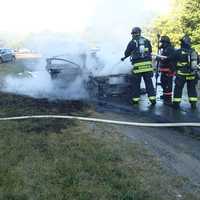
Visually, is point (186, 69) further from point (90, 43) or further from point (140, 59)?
point (90, 43)

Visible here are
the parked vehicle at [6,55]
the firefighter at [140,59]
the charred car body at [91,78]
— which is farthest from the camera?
the parked vehicle at [6,55]

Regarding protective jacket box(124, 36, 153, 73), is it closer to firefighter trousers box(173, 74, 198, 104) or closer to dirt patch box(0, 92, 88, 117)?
firefighter trousers box(173, 74, 198, 104)

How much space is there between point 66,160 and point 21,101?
5465 mm

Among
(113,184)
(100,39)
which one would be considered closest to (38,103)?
(100,39)

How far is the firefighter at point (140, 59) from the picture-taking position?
38.0 feet

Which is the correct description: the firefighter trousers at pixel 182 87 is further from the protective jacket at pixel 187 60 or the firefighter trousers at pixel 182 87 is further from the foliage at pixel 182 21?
the foliage at pixel 182 21

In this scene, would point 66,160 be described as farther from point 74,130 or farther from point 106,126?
point 106,126

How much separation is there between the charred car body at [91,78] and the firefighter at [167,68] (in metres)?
0.95

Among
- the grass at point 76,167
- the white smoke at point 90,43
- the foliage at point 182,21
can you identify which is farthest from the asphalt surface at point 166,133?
the foliage at point 182,21

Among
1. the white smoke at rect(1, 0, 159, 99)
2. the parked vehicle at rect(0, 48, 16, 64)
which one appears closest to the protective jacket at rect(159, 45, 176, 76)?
the white smoke at rect(1, 0, 159, 99)

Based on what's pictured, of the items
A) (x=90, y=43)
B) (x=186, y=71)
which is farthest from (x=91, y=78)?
(x=186, y=71)

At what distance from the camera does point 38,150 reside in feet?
23.7

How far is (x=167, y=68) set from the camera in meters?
12.3

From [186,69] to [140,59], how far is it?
125 centimetres
